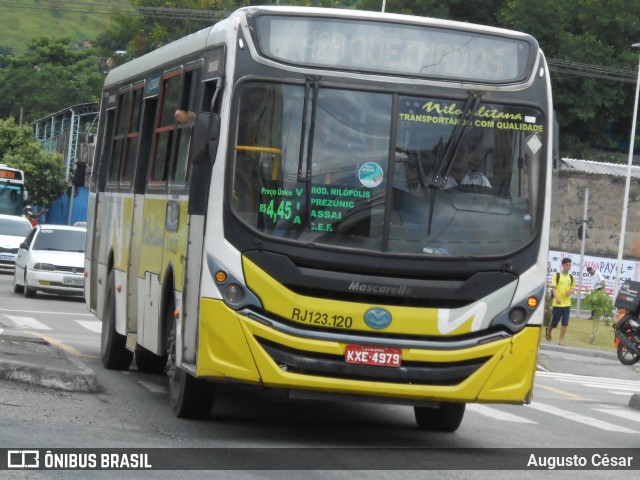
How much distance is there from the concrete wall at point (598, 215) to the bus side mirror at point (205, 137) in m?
44.8

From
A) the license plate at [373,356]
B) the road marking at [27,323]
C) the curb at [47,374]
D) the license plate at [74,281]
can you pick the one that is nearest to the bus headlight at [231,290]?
the license plate at [373,356]

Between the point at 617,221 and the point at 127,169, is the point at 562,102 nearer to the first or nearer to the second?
the point at 617,221

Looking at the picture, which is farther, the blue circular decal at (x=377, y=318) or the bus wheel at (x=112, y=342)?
the bus wheel at (x=112, y=342)

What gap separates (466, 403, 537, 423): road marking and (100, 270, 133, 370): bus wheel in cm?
369

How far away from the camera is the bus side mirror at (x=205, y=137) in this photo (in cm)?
991

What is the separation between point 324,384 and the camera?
9758 mm

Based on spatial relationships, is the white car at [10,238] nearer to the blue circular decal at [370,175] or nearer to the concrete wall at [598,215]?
the concrete wall at [598,215]

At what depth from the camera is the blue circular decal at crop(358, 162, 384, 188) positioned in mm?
9883

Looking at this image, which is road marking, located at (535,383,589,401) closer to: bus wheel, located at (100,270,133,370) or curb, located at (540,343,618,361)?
bus wheel, located at (100,270,133,370)

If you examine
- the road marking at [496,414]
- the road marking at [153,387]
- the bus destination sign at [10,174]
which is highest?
the bus destination sign at [10,174]

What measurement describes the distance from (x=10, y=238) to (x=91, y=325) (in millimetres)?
15423

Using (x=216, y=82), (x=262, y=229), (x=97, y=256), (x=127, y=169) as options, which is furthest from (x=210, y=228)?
(x=97, y=256)

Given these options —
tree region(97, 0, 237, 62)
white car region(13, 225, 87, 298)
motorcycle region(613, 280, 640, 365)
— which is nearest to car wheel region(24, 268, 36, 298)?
white car region(13, 225, 87, 298)

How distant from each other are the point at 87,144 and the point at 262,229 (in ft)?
26.9
